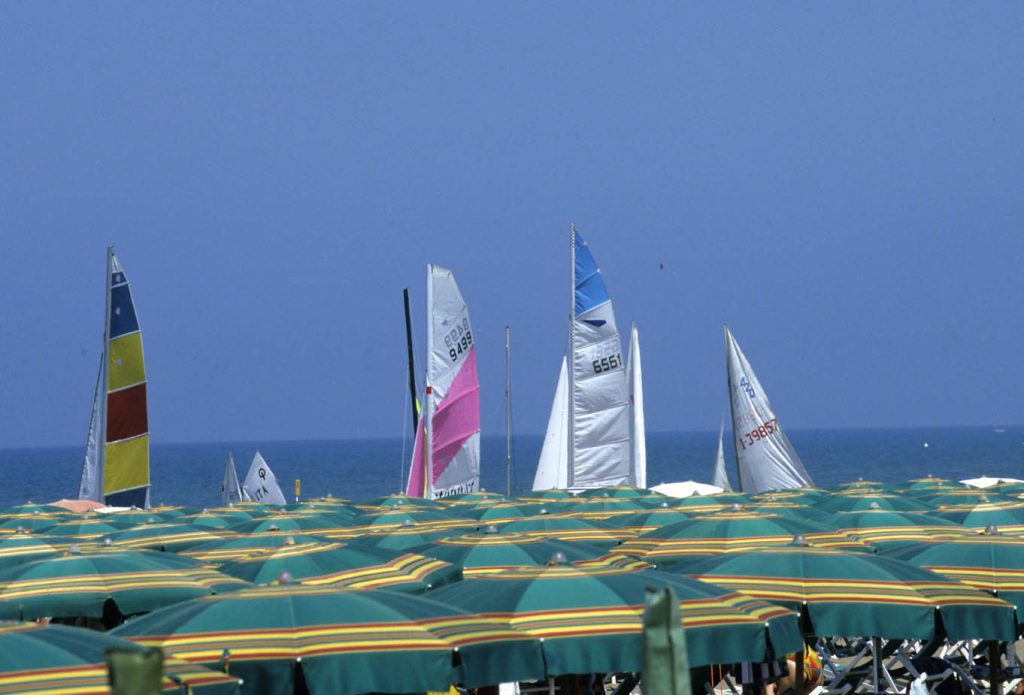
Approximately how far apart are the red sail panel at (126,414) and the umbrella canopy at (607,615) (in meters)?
27.4

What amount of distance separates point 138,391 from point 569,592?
28.6m

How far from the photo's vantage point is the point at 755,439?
39.7m

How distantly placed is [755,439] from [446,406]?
365 inches

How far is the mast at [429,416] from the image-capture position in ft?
111

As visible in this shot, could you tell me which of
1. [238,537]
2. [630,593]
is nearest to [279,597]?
[630,593]

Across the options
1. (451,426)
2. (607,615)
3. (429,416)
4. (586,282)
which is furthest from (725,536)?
(586,282)

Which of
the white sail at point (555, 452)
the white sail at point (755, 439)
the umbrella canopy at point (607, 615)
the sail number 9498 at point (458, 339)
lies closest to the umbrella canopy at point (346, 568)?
the umbrella canopy at point (607, 615)

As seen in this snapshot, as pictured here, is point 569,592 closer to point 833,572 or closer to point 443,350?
point 833,572

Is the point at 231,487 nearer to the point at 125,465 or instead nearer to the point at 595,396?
the point at 125,465

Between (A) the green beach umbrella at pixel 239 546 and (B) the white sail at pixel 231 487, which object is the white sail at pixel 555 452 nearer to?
(B) the white sail at pixel 231 487

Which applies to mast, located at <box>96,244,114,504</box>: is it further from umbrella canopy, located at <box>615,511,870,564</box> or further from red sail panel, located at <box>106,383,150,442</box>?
umbrella canopy, located at <box>615,511,870,564</box>

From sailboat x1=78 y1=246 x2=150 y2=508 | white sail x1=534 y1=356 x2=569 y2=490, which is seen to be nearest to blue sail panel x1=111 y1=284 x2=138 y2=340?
sailboat x1=78 y1=246 x2=150 y2=508

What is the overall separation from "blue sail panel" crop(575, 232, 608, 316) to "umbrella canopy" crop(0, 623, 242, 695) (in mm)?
28974

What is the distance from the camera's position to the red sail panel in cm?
3609
